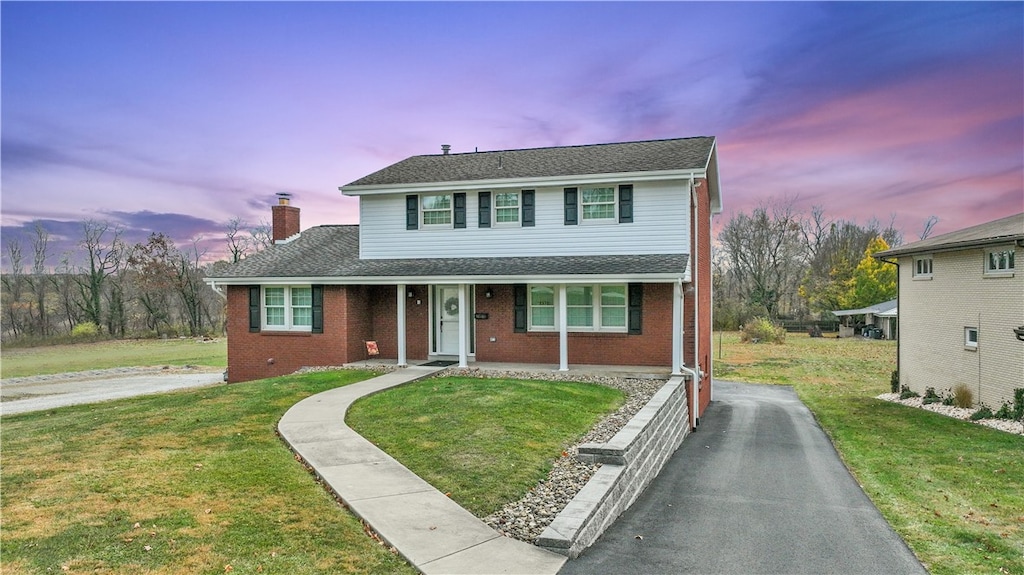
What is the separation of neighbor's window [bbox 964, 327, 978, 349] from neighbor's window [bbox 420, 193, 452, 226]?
1601 cm

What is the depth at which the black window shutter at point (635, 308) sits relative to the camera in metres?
15.5

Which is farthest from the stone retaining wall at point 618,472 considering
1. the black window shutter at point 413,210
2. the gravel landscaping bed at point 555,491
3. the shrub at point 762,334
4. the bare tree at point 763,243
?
the bare tree at point 763,243

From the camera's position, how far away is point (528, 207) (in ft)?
54.7

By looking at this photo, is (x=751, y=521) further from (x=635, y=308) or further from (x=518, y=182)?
(x=518, y=182)

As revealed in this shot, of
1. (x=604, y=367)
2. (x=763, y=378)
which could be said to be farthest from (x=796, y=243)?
(x=604, y=367)

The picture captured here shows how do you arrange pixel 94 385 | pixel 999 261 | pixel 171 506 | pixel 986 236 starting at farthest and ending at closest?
pixel 94 385 < pixel 986 236 < pixel 999 261 < pixel 171 506

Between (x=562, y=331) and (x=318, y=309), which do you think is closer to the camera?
(x=562, y=331)

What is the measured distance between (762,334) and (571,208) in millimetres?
31387

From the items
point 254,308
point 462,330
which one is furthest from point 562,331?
point 254,308

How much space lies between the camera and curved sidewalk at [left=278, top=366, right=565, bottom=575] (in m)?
5.01

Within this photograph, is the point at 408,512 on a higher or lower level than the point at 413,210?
lower

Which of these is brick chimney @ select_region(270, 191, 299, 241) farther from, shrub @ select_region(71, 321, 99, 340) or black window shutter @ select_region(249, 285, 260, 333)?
shrub @ select_region(71, 321, 99, 340)

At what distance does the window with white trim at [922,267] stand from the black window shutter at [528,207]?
14.6m

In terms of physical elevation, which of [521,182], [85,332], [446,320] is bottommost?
[85,332]
